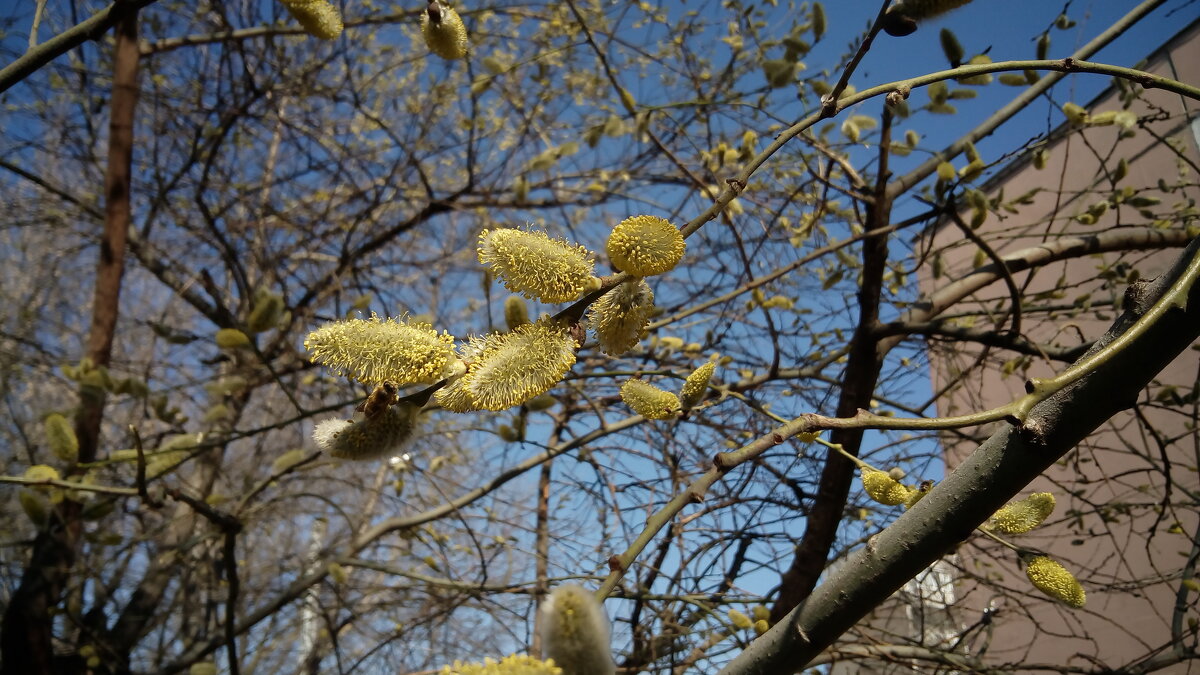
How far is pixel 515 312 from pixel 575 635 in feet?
1.86

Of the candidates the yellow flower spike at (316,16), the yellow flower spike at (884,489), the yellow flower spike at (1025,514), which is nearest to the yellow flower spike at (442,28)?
the yellow flower spike at (316,16)

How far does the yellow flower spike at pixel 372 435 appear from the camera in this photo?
874 mm

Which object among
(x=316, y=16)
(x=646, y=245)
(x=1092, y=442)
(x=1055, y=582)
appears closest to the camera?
(x=646, y=245)

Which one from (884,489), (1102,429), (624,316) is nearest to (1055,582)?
(884,489)

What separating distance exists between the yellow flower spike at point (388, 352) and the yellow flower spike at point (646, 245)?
0.75ft

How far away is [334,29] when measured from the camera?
126 centimetres

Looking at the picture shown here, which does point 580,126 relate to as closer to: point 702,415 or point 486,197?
point 486,197

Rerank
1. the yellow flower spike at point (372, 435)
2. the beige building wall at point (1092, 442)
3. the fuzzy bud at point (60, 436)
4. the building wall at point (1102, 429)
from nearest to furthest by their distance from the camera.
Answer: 1. the yellow flower spike at point (372, 435)
2. the fuzzy bud at point (60, 436)
3. the beige building wall at point (1092, 442)
4. the building wall at point (1102, 429)

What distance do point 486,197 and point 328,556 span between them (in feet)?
6.04

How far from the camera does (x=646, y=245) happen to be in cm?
76

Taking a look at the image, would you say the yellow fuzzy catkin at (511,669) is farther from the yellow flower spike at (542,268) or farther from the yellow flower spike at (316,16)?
the yellow flower spike at (316,16)

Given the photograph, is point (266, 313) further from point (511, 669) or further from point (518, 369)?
point (511, 669)

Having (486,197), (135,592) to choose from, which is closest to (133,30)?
(486,197)

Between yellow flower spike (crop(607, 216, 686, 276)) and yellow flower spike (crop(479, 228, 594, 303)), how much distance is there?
0.07 meters
